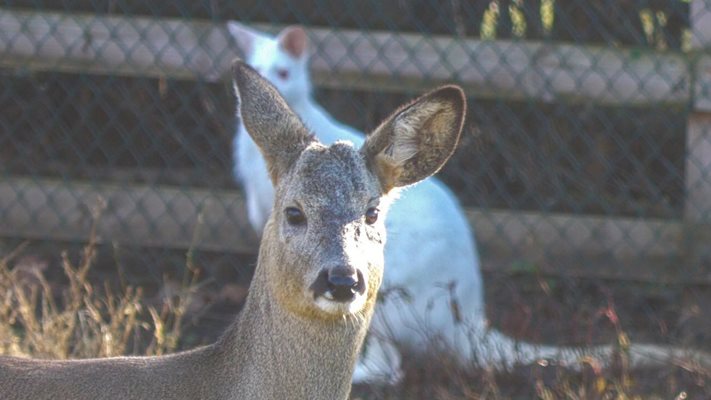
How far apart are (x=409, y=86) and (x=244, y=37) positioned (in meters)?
0.97

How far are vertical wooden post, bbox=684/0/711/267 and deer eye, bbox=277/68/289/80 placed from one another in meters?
2.10

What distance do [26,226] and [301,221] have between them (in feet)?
12.1

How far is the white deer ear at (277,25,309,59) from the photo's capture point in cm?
696

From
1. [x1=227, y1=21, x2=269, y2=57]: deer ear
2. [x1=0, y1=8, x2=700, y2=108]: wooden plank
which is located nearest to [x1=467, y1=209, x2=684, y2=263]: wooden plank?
[x1=0, y1=8, x2=700, y2=108]: wooden plank

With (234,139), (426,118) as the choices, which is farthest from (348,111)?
(426,118)

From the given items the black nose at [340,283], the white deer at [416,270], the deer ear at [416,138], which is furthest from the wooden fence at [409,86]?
the black nose at [340,283]

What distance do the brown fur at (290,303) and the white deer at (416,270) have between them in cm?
156

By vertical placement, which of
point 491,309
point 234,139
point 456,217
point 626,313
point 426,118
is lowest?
point 626,313

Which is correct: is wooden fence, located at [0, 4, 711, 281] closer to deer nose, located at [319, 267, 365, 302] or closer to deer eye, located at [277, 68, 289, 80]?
deer eye, located at [277, 68, 289, 80]

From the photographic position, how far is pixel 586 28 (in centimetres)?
730

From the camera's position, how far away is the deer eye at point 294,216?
3654 millimetres

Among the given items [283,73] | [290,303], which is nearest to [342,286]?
[290,303]

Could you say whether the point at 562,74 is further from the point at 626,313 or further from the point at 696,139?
the point at 626,313

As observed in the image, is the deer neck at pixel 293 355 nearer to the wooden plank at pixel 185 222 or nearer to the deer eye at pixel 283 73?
the wooden plank at pixel 185 222
